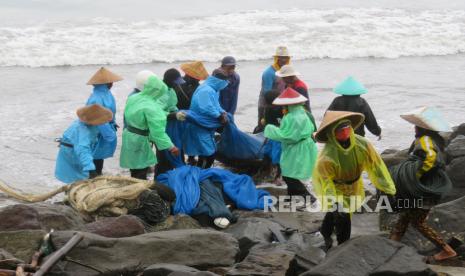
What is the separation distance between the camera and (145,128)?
27.4 feet

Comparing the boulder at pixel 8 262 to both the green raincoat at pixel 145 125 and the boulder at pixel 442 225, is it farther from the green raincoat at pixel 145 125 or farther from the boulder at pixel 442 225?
the boulder at pixel 442 225

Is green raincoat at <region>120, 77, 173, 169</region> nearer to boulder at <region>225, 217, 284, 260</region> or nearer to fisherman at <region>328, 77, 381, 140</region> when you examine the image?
boulder at <region>225, 217, 284, 260</region>

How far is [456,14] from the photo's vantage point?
28.7 m

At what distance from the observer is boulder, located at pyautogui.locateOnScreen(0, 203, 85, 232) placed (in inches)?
239

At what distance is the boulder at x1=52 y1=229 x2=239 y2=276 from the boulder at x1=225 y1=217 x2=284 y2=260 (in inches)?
7.8

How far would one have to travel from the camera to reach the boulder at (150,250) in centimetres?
540

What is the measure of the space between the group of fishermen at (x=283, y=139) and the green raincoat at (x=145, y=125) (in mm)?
12

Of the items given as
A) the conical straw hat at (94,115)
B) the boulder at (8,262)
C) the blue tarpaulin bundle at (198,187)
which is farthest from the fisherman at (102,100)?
the boulder at (8,262)

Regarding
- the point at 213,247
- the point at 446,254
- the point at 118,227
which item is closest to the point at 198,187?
the point at 118,227

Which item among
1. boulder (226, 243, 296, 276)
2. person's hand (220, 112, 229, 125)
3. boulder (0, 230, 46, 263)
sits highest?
person's hand (220, 112, 229, 125)

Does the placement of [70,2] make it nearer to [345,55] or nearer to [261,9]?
[261,9]

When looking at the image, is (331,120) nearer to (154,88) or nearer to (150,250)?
(150,250)

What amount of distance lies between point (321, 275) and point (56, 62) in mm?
16456

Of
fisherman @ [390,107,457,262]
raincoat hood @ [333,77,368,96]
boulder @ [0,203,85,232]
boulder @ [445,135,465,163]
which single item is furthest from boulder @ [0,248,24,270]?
boulder @ [445,135,465,163]
